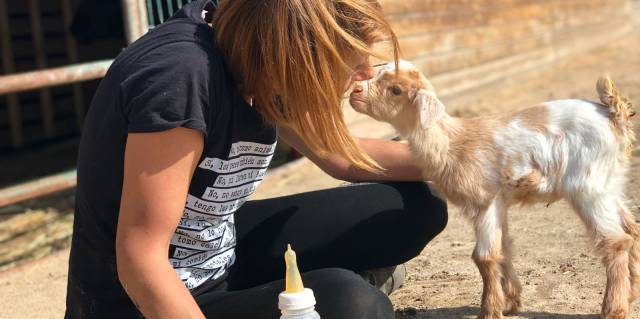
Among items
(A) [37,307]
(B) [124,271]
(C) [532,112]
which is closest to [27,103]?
(A) [37,307]

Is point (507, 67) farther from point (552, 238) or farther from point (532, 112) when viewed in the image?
point (532, 112)

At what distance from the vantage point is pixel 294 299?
1.95m

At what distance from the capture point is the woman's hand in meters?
1.89

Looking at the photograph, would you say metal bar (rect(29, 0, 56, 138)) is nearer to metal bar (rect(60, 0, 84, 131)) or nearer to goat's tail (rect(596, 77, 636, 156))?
metal bar (rect(60, 0, 84, 131))

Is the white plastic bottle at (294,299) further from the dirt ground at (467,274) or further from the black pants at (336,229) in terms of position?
the dirt ground at (467,274)

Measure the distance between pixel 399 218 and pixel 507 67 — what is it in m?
7.43

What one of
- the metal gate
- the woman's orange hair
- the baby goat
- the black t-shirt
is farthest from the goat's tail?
the metal gate

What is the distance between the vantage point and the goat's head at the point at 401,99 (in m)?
3.13

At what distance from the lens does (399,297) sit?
10.9ft

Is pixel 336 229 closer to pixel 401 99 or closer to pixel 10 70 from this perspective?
pixel 401 99

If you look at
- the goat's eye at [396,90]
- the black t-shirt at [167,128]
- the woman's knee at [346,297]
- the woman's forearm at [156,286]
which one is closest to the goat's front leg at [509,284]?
the goat's eye at [396,90]

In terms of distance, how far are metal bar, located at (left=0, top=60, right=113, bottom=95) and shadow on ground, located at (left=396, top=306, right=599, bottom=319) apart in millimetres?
2191

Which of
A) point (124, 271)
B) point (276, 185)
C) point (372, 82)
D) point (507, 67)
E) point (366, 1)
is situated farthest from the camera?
point (507, 67)

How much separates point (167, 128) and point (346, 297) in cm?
67
